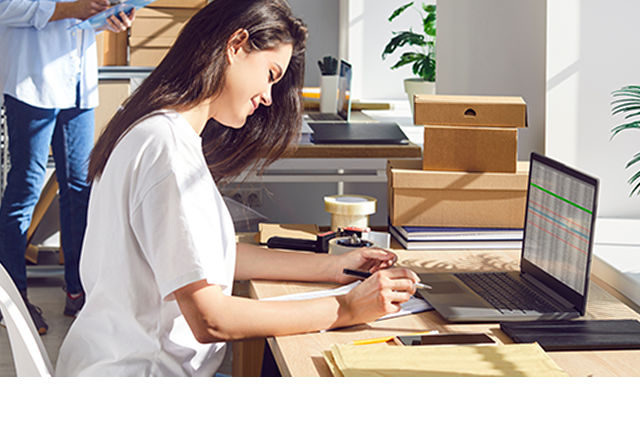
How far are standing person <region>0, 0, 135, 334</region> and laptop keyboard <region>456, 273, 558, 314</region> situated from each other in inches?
68.0

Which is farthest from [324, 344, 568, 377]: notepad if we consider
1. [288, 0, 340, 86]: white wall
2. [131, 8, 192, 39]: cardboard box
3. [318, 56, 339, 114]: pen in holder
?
[288, 0, 340, 86]: white wall

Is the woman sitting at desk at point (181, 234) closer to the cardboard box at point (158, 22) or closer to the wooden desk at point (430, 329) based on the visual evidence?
the wooden desk at point (430, 329)

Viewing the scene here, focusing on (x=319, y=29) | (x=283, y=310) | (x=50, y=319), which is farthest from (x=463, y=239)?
(x=319, y=29)

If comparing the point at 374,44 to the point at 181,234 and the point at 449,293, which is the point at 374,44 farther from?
the point at 181,234

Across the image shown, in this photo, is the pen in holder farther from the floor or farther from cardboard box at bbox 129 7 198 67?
the floor

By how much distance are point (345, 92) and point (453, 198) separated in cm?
150

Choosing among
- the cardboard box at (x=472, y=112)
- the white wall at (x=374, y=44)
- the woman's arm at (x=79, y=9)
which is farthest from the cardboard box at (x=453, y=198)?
the white wall at (x=374, y=44)

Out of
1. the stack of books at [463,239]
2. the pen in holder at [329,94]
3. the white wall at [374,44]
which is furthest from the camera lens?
the white wall at [374,44]

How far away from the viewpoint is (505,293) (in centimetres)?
128

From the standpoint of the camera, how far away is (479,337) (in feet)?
3.46

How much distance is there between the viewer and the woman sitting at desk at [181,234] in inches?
38.9

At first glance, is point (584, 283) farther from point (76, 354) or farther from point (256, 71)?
point (76, 354)

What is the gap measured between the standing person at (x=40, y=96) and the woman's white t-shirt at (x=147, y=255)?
160 cm

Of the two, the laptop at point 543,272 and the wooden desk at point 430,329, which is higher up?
the laptop at point 543,272
